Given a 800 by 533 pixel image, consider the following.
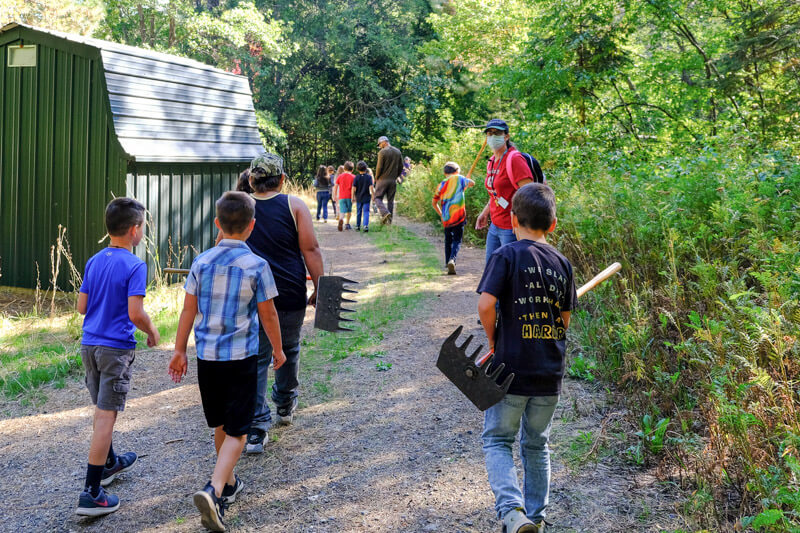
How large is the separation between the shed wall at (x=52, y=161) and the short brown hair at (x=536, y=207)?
724 cm

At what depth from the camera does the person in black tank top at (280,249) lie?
4461 millimetres

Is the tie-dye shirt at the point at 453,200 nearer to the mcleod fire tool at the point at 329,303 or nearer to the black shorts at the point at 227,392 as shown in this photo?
the mcleod fire tool at the point at 329,303

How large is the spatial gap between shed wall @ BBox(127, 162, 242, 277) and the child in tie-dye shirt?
3470 mm

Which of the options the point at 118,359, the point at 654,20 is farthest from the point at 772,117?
the point at 118,359

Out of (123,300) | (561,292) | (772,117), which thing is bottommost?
(123,300)

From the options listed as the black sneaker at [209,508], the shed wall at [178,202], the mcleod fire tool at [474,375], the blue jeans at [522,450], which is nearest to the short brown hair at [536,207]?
the mcleod fire tool at [474,375]

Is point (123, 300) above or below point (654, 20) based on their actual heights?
below

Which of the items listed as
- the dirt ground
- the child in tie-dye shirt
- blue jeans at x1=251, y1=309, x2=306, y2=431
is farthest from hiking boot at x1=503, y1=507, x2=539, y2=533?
the child in tie-dye shirt

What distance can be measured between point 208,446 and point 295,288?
4.45ft

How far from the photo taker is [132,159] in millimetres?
9094

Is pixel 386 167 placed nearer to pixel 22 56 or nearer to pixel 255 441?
pixel 22 56

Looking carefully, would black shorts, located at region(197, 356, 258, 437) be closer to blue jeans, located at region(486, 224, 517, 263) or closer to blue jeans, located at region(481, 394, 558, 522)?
blue jeans, located at region(481, 394, 558, 522)

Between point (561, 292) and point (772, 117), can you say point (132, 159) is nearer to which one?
point (561, 292)

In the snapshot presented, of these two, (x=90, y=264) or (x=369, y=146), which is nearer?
(x=90, y=264)
